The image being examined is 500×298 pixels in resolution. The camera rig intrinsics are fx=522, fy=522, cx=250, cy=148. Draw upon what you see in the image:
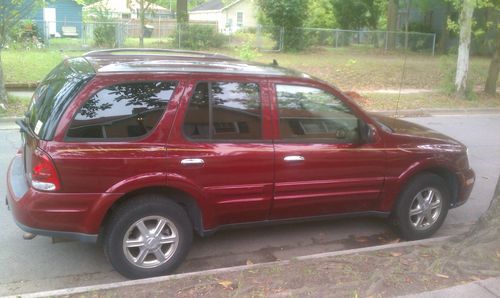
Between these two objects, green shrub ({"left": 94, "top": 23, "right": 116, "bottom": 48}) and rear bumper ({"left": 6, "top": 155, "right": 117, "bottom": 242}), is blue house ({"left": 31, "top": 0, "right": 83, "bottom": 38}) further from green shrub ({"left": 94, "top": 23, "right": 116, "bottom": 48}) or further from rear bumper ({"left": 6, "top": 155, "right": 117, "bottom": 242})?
rear bumper ({"left": 6, "top": 155, "right": 117, "bottom": 242})

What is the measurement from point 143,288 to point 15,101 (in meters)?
9.73

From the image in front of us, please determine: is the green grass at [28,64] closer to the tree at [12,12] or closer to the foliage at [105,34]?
the tree at [12,12]

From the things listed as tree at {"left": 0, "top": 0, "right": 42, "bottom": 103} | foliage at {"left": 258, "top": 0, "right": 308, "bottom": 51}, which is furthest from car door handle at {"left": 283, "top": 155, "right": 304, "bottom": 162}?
foliage at {"left": 258, "top": 0, "right": 308, "bottom": 51}

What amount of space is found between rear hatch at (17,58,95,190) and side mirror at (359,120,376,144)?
7.90 feet

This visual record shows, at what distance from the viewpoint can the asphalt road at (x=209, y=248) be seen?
4289mm

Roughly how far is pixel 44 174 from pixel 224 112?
4.83 ft

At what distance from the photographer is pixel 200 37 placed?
2516 centimetres

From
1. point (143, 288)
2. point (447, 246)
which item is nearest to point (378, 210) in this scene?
point (447, 246)

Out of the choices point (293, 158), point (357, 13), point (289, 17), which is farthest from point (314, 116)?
point (357, 13)

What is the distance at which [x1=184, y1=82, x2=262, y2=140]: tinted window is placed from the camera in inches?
166

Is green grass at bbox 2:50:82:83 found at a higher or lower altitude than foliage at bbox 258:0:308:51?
lower

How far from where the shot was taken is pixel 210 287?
12.0 feet

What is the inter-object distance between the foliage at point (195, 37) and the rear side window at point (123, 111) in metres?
21.2

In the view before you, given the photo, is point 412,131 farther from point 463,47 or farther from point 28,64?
point 28,64
